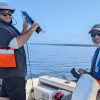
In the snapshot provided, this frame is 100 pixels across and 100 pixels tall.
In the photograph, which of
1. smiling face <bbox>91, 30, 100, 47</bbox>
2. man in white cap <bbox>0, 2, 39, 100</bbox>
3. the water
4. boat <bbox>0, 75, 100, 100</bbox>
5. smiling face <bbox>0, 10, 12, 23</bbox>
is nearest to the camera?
smiling face <bbox>91, 30, 100, 47</bbox>

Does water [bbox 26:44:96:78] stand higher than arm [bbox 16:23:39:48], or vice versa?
arm [bbox 16:23:39:48]

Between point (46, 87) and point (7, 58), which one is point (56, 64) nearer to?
point (46, 87)

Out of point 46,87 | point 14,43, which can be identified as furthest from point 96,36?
point 46,87

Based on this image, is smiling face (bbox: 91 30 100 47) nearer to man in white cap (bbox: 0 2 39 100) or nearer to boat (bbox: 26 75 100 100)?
man in white cap (bbox: 0 2 39 100)

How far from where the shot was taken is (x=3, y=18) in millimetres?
3807

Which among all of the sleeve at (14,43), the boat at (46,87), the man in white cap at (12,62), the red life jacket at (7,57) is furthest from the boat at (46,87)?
the sleeve at (14,43)

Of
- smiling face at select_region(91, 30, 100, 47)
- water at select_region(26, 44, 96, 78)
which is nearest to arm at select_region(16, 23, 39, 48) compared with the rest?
smiling face at select_region(91, 30, 100, 47)

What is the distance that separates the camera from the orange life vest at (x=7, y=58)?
12.0 feet

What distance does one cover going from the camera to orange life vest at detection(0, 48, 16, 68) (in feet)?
12.0

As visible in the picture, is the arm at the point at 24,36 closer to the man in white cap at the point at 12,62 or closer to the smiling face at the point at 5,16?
the man in white cap at the point at 12,62

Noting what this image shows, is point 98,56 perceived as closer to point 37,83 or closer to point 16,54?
point 16,54

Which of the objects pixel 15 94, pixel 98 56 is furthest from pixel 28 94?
pixel 98 56

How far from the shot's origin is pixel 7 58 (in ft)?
12.2

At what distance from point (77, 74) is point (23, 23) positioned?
964 millimetres
